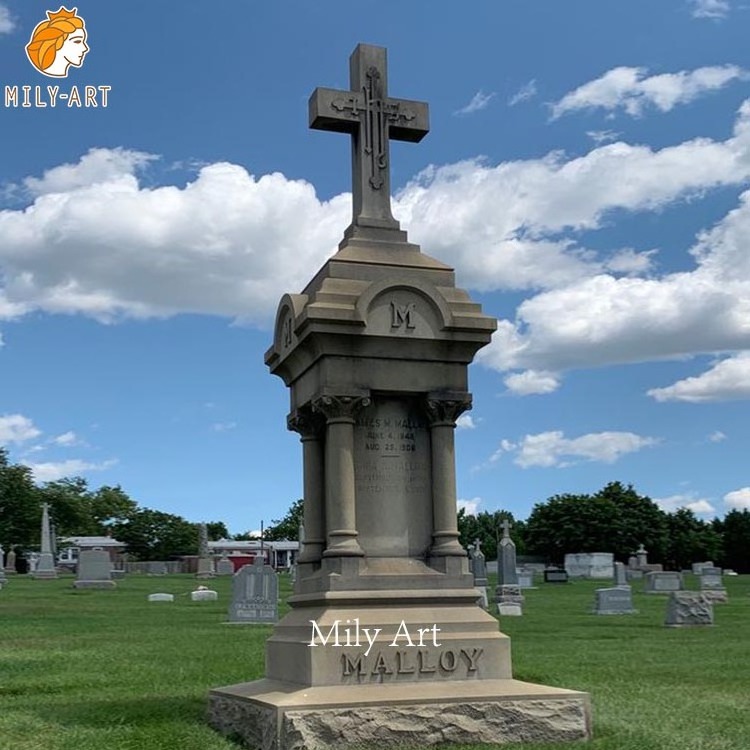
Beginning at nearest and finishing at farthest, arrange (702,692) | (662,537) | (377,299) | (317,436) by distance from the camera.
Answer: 1. (377,299)
2. (317,436)
3. (702,692)
4. (662,537)

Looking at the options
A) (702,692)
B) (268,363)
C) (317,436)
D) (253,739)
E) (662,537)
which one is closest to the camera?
(253,739)

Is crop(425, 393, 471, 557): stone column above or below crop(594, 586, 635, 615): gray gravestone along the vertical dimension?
above

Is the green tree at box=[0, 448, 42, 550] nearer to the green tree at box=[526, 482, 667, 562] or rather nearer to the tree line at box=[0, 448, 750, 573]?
the tree line at box=[0, 448, 750, 573]

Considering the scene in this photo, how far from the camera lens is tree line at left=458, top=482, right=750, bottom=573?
82.4 meters

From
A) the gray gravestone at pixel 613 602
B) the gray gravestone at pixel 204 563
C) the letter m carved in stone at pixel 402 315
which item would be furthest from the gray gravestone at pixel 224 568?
the letter m carved in stone at pixel 402 315

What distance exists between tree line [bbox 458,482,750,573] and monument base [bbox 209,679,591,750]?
76552 millimetres

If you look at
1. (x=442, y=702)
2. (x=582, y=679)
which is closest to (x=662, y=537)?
(x=582, y=679)

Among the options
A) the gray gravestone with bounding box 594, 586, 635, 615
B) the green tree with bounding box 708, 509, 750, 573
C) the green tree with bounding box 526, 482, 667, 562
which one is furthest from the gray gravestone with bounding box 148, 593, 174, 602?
the green tree with bounding box 708, 509, 750, 573

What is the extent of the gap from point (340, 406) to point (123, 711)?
11.8 feet

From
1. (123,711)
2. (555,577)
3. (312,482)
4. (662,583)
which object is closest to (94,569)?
(662,583)

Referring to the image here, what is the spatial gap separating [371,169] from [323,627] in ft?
13.9

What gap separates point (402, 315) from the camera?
8.71 metres

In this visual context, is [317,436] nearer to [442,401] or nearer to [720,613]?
[442,401]

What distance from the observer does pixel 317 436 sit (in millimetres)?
9258
